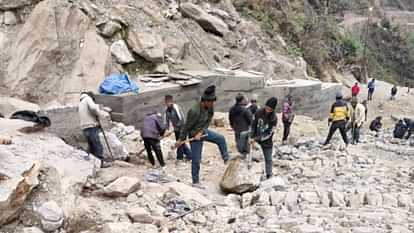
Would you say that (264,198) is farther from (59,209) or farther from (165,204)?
(59,209)

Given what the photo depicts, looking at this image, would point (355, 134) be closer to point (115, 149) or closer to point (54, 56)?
point (115, 149)

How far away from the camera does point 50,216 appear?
17.2ft

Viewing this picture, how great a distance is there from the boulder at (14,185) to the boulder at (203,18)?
501 inches

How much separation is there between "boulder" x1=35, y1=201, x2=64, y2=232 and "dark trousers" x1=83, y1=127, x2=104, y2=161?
251 centimetres

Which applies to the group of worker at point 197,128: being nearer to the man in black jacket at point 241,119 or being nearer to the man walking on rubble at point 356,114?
the man in black jacket at point 241,119

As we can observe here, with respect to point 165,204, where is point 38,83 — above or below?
above

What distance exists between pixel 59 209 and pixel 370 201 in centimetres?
370

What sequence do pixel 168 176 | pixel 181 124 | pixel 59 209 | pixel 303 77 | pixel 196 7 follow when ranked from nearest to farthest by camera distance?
pixel 59 209 → pixel 168 176 → pixel 181 124 → pixel 196 7 → pixel 303 77

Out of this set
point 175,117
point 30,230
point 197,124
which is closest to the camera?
point 30,230

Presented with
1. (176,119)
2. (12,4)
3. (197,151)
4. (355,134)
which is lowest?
(355,134)

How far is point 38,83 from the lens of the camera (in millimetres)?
12328

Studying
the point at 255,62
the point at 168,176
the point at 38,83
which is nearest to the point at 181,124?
the point at 168,176

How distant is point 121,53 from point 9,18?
2.88 metres

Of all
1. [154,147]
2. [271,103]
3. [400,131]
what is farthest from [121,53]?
[400,131]
